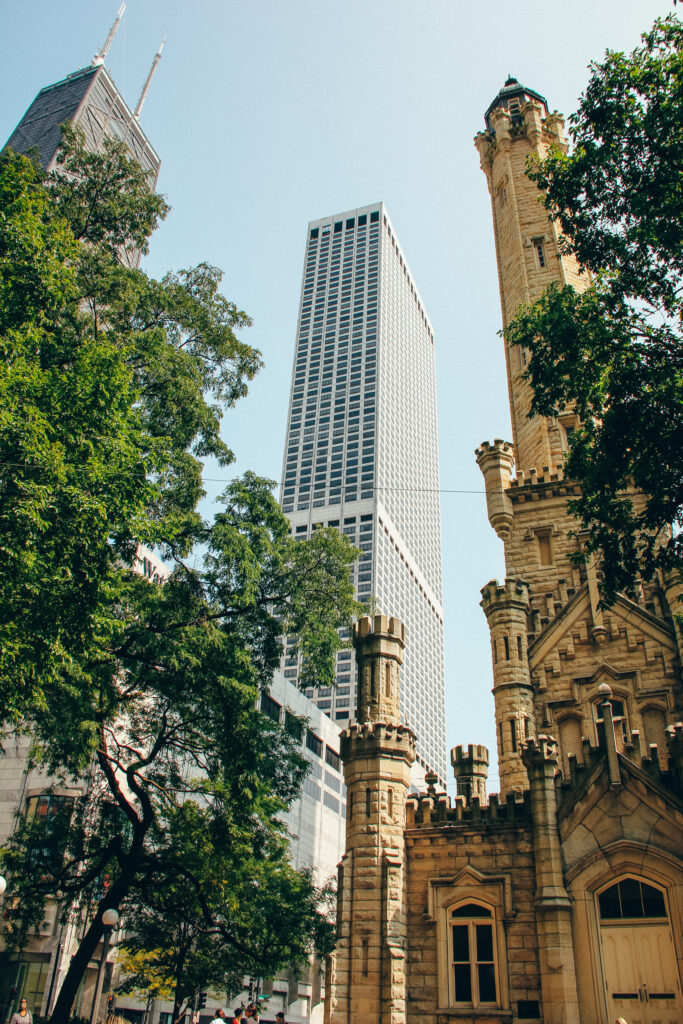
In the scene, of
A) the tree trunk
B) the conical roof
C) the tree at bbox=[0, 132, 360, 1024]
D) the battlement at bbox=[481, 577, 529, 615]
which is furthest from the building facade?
the conical roof

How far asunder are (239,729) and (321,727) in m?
56.1

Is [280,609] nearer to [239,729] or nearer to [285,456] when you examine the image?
[239,729]

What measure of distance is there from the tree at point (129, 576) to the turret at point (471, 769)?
16.6 feet

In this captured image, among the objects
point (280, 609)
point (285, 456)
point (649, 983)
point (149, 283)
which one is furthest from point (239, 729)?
point (285, 456)

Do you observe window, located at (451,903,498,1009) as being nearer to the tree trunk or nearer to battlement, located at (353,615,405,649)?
battlement, located at (353,615,405,649)

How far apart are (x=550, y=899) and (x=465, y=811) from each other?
280 centimetres

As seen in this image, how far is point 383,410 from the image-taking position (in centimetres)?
16238

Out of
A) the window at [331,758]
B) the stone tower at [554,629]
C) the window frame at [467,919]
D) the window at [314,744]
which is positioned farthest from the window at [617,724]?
the window at [331,758]

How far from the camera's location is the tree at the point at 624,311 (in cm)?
1416

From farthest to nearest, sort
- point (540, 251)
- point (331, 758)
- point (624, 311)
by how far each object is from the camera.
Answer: point (331, 758) → point (540, 251) → point (624, 311)

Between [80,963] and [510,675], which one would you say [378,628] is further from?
[80,963]

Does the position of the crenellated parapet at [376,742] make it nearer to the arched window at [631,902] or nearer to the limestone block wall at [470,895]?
the limestone block wall at [470,895]

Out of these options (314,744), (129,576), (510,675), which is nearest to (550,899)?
(510,675)

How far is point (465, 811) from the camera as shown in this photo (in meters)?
18.5
